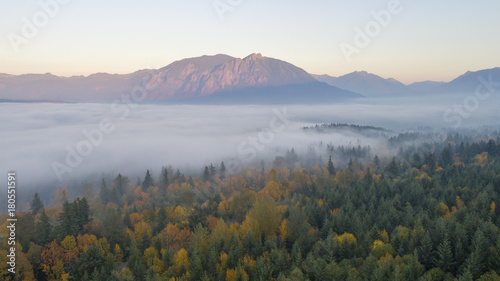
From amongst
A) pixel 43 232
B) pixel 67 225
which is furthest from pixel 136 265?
pixel 43 232

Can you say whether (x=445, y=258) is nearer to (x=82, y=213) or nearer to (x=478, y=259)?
(x=478, y=259)

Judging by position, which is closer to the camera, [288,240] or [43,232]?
[43,232]

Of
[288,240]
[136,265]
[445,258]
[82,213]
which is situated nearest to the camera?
[445,258]

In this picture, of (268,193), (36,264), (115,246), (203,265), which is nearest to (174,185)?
(268,193)

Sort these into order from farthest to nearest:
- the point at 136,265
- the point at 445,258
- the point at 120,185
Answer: the point at 120,185, the point at 136,265, the point at 445,258

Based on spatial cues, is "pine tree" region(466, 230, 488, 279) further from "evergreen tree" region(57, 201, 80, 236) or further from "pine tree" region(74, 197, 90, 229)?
"pine tree" region(74, 197, 90, 229)

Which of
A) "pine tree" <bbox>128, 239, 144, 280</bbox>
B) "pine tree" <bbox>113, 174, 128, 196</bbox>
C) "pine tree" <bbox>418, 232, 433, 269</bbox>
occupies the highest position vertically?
"pine tree" <bbox>418, 232, 433, 269</bbox>

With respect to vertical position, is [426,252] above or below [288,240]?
above

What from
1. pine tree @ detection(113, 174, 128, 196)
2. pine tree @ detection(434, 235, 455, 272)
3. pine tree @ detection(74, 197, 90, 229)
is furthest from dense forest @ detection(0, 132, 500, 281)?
pine tree @ detection(113, 174, 128, 196)

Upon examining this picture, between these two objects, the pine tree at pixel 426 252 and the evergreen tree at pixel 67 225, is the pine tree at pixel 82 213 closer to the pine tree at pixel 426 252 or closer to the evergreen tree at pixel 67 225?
the evergreen tree at pixel 67 225

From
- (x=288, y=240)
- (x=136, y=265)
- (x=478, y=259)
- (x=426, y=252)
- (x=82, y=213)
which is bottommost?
(x=288, y=240)

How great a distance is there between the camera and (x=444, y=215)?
196 feet

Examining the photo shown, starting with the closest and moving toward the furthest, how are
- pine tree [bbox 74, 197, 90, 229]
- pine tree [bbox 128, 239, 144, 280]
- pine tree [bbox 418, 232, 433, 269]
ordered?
pine tree [bbox 418, 232, 433, 269], pine tree [bbox 128, 239, 144, 280], pine tree [bbox 74, 197, 90, 229]

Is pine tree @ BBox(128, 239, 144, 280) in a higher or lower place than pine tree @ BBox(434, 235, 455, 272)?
lower
